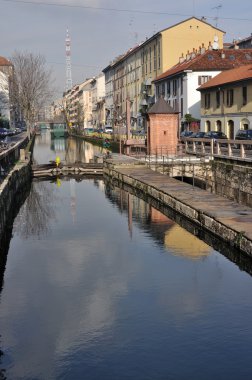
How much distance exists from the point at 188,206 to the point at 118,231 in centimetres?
313

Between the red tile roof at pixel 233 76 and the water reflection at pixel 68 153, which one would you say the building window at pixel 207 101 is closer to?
the red tile roof at pixel 233 76

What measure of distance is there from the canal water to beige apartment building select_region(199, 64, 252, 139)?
27.5 meters

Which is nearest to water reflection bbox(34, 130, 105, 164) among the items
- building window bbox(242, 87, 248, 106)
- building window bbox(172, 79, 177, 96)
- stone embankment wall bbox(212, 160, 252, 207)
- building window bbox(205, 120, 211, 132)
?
building window bbox(172, 79, 177, 96)

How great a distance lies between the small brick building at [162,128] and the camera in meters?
39.2

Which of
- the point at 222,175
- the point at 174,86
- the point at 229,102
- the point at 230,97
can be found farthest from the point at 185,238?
the point at 174,86

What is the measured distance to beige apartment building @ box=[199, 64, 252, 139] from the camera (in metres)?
45.1

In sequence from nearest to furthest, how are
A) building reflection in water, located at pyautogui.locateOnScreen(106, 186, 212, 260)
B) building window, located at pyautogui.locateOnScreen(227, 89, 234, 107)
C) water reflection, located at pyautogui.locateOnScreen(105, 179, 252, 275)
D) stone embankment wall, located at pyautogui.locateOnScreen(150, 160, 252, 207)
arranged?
1. water reflection, located at pyautogui.locateOnScreen(105, 179, 252, 275)
2. building reflection in water, located at pyautogui.locateOnScreen(106, 186, 212, 260)
3. stone embankment wall, located at pyautogui.locateOnScreen(150, 160, 252, 207)
4. building window, located at pyautogui.locateOnScreen(227, 89, 234, 107)

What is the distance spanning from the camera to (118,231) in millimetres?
20984

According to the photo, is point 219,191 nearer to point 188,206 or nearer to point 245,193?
point 245,193

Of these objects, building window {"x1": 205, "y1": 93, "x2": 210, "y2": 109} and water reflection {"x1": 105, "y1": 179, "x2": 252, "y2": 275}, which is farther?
building window {"x1": 205, "y1": 93, "x2": 210, "y2": 109}

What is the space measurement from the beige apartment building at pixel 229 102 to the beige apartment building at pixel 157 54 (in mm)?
9189

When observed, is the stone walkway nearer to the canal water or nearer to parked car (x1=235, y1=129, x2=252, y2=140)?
the canal water

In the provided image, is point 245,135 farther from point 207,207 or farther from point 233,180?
point 207,207

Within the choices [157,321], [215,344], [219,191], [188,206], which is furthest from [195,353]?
[219,191]
